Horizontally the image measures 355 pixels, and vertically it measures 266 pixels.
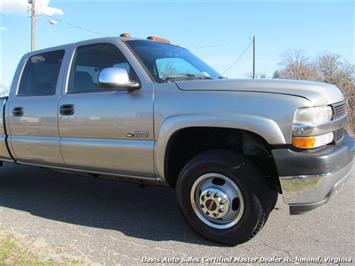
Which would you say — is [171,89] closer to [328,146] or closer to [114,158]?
[114,158]

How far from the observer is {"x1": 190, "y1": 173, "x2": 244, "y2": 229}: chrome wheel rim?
3.61 meters

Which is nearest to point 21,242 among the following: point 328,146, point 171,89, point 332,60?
point 171,89

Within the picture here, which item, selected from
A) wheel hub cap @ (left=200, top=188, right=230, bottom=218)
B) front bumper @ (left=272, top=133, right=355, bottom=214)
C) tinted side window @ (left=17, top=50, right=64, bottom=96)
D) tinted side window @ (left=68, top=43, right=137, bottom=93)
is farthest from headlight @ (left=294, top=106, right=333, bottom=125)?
tinted side window @ (left=17, top=50, right=64, bottom=96)

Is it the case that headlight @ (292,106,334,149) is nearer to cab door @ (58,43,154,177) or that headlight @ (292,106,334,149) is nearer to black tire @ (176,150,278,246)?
black tire @ (176,150,278,246)

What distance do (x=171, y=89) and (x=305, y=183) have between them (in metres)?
1.44

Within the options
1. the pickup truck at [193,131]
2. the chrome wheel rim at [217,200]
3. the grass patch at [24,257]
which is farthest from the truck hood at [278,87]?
the grass patch at [24,257]

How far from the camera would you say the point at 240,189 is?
352 centimetres

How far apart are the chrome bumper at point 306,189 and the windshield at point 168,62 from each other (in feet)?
5.12

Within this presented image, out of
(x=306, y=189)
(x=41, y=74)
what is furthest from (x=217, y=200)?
(x=41, y=74)

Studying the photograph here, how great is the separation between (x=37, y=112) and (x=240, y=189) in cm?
270

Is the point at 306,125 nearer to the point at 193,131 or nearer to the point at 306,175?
the point at 306,175

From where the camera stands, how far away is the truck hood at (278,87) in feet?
10.9

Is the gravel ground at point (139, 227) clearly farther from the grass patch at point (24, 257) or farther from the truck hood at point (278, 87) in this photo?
the truck hood at point (278, 87)

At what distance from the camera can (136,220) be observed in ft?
14.5
